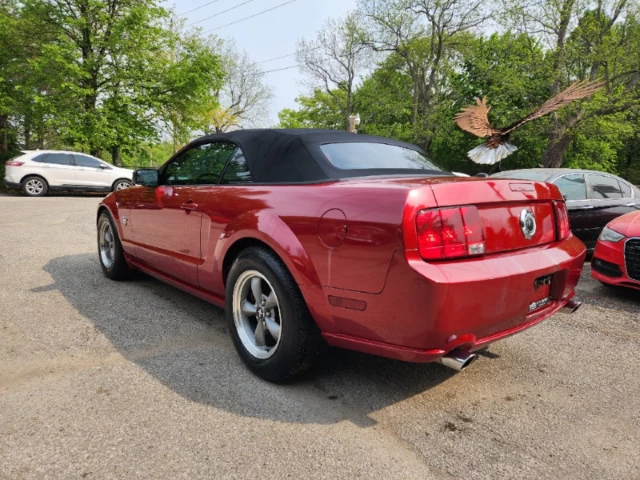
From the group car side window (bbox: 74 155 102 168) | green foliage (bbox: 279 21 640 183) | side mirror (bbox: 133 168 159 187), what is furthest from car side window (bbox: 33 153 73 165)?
green foliage (bbox: 279 21 640 183)

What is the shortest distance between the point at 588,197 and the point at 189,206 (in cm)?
552

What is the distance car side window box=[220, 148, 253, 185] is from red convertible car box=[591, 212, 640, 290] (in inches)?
144

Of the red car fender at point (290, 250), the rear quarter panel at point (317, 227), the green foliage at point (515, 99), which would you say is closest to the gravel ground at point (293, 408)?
the red car fender at point (290, 250)

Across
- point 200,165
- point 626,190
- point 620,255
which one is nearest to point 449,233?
point 200,165

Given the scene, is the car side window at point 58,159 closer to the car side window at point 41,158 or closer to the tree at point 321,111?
the car side window at point 41,158

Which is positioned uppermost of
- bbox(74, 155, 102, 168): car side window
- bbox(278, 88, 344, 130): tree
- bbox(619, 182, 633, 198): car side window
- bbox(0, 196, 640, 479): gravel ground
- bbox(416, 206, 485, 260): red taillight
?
bbox(278, 88, 344, 130): tree

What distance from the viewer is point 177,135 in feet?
71.5

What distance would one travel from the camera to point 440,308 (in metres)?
1.83

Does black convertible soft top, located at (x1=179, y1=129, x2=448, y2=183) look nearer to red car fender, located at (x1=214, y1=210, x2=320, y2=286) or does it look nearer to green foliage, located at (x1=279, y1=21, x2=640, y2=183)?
red car fender, located at (x1=214, y1=210, x2=320, y2=286)

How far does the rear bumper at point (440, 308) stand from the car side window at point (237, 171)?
112 cm

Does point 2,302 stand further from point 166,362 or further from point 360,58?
point 360,58

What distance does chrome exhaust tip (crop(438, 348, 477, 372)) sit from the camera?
75.2 inches

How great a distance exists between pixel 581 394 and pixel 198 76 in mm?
20386

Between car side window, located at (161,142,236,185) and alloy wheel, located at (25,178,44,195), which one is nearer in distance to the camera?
car side window, located at (161,142,236,185)
